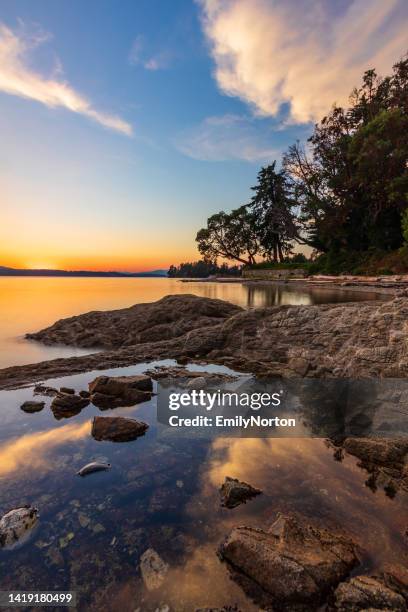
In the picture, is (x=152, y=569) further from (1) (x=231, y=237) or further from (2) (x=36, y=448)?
(1) (x=231, y=237)

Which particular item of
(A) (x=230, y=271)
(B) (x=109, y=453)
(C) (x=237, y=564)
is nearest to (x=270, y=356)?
(B) (x=109, y=453)

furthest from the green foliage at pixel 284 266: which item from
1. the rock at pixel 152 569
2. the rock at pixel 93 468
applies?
the rock at pixel 152 569

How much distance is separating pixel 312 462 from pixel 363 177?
34566 millimetres

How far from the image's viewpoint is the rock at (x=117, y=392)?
4.93 m

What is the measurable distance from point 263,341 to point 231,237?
6749cm

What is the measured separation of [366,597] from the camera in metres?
1.93

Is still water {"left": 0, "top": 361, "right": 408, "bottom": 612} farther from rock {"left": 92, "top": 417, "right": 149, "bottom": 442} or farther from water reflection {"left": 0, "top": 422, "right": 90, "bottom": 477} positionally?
rock {"left": 92, "top": 417, "right": 149, "bottom": 442}

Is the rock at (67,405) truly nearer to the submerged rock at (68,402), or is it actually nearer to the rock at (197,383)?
the submerged rock at (68,402)

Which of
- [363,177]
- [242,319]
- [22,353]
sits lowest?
[22,353]

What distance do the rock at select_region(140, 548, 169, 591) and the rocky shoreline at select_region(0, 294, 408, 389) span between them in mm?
4169

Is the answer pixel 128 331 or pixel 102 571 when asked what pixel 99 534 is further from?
pixel 128 331

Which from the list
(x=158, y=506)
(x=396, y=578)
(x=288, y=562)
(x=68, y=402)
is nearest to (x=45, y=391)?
(x=68, y=402)

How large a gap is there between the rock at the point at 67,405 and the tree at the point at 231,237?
6779cm

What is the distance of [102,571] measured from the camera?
219cm
